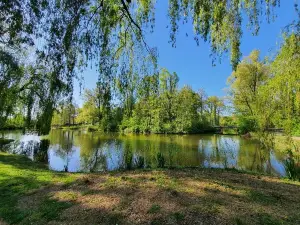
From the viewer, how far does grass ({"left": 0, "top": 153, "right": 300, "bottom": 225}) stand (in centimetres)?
284

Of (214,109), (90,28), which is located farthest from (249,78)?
(90,28)

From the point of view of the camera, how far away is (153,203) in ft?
10.5

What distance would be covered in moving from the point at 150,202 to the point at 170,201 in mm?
293

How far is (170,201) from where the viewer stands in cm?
321

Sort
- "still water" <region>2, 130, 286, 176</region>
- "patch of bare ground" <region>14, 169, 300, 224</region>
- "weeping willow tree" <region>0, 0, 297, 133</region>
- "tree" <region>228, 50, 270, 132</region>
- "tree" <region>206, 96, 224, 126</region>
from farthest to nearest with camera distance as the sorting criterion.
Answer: "tree" <region>206, 96, 224, 126</region> → "tree" <region>228, 50, 270, 132</region> → "still water" <region>2, 130, 286, 176</region> → "weeping willow tree" <region>0, 0, 297, 133</region> → "patch of bare ground" <region>14, 169, 300, 224</region>

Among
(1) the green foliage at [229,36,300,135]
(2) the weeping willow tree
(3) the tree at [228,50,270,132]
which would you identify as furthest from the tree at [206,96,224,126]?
(2) the weeping willow tree

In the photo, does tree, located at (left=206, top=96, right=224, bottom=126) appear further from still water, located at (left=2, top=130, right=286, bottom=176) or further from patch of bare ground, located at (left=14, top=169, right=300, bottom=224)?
patch of bare ground, located at (left=14, top=169, right=300, bottom=224)

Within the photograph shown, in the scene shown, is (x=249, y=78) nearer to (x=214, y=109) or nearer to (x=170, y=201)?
(x=214, y=109)

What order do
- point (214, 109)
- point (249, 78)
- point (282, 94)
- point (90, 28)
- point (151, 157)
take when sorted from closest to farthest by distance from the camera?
point (90, 28) → point (282, 94) → point (151, 157) → point (249, 78) → point (214, 109)

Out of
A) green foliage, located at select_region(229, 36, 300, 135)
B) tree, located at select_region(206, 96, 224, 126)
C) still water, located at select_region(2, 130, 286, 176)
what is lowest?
still water, located at select_region(2, 130, 286, 176)

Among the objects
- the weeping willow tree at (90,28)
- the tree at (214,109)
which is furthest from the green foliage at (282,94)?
the tree at (214,109)

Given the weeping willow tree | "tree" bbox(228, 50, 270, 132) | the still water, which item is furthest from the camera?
"tree" bbox(228, 50, 270, 132)

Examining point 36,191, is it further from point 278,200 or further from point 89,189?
point 278,200

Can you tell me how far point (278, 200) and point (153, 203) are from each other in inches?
76.5
